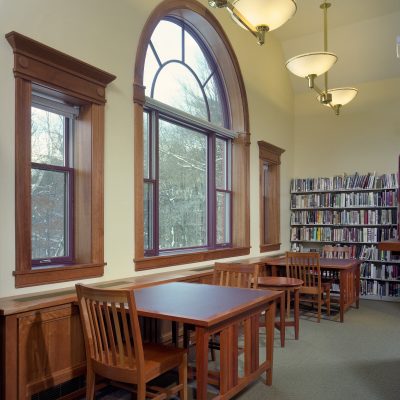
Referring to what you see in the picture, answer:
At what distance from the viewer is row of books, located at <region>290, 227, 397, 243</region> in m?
6.46

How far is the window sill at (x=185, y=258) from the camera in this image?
3911 millimetres

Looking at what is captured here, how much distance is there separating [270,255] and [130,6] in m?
4.13

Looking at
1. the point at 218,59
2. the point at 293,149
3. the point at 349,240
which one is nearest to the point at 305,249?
the point at 349,240

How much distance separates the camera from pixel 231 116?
19.4 ft

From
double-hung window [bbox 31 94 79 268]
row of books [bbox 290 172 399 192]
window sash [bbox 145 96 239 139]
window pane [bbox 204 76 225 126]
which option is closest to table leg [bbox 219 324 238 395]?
double-hung window [bbox 31 94 79 268]

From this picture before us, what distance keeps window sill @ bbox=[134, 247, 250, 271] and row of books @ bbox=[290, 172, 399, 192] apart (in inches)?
80.3

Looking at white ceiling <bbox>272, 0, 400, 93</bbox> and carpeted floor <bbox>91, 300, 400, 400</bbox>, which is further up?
white ceiling <bbox>272, 0, 400, 93</bbox>

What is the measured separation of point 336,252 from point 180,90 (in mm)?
3753

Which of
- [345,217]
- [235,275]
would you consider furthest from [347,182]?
[235,275]

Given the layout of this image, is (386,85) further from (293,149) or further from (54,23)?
(54,23)

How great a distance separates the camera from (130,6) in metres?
3.83

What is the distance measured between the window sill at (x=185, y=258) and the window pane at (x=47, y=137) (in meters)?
1.18

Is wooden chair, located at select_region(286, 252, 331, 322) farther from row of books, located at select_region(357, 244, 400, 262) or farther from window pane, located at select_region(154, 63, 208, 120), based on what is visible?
window pane, located at select_region(154, 63, 208, 120)

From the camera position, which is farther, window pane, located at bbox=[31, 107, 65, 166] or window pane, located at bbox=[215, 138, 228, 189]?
window pane, located at bbox=[215, 138, 228, 189]
